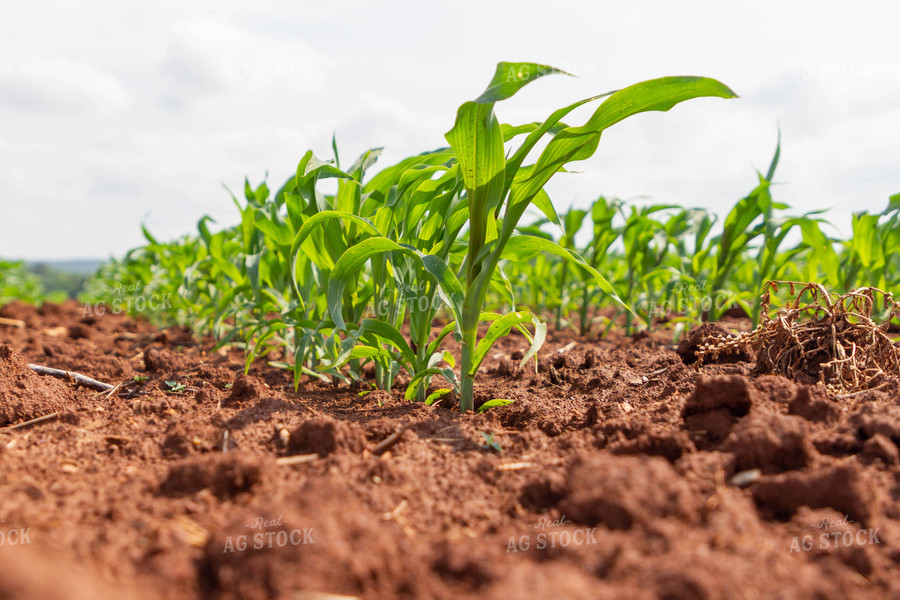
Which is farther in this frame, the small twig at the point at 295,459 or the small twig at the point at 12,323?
the small twig at the point at 12,323

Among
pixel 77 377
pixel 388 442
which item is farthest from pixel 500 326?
pixel 77 377

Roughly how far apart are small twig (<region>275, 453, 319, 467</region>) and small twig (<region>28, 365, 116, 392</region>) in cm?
130

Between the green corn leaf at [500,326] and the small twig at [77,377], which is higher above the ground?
the green corn leaf at [500,326]

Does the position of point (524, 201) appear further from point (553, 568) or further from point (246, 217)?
point (246, 217)

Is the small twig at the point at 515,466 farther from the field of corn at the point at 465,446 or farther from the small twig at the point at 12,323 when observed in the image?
the small twig at the point at 12,323

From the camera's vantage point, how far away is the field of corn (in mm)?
808

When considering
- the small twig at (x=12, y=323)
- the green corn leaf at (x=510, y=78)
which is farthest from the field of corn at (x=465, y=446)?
the small twig at (x=12, y=323)

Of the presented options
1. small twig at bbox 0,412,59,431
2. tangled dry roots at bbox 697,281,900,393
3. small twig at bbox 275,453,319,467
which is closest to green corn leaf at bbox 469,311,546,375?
small twig at bbox 275,453,319,467

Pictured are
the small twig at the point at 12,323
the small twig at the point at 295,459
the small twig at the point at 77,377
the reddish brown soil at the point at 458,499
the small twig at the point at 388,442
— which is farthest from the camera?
the small twig at the point at 12,323

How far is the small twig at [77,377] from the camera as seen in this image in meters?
2.12

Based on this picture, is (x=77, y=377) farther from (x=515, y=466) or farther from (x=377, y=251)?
(x=515, y=466)

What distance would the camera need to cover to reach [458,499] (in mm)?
1123

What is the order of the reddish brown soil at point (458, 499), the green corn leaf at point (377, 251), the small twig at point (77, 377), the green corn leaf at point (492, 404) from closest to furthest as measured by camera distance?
the reddish brown soil at point (458, 499), the green corn leaf at point (377, 251), the green corn leaf at point (492, 404), the small twig at point (77, 377)

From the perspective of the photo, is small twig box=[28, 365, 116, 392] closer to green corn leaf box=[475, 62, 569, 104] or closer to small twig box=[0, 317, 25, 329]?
green corn leaf box=[475, 62, 569, 104]
